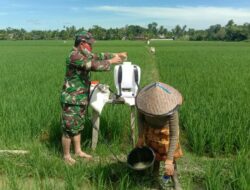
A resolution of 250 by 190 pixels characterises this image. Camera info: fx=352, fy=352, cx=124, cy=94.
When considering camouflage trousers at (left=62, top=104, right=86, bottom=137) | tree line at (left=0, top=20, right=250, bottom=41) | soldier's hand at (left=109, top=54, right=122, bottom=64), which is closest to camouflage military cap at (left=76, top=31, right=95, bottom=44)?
soldier's hand at (left=109, top=54, right=122, bottom=64)

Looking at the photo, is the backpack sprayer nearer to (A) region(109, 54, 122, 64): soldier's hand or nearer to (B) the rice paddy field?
(A) region(109, 54, 122, 64): soldier's hand

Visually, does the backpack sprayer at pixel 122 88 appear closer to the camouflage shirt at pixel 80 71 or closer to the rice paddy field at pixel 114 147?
the camouflage shirt at pixel 80 71

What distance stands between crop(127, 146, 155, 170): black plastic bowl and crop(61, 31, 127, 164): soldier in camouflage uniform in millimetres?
817

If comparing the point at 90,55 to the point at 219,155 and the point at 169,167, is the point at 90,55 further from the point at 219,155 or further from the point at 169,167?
the point at 219,155

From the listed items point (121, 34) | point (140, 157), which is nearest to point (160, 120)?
point (140, 157)

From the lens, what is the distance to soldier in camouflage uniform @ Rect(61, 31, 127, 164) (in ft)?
11.3

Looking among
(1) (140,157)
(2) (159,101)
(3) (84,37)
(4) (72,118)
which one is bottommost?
(1) (140,157)

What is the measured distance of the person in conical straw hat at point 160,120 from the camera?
2.56 meters

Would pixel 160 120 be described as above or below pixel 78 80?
below

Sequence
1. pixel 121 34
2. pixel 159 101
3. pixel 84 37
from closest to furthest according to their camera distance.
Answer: pixel 159 101 < pixel 84 37 < pixel 121 34

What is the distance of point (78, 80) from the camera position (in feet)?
11.6

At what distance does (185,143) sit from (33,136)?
1.85 meters

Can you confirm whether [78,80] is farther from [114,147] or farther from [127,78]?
[114,147]

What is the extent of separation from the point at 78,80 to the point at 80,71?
0.09m
